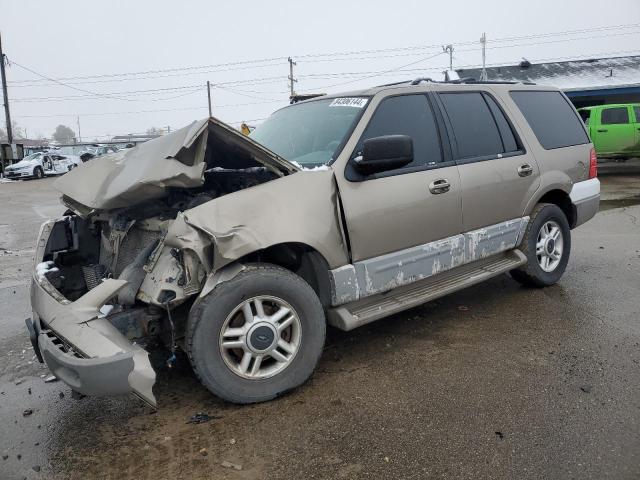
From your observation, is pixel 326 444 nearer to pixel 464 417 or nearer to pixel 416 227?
pixel 464 417

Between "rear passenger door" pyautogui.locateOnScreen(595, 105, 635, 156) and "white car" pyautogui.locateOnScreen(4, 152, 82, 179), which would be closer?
"rear passenger door" pyautogui.locateOnScreen(595, 105, 635, 156)

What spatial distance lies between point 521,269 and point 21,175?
3018 cm

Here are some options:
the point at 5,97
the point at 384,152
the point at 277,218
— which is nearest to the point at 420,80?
the point at 384,152

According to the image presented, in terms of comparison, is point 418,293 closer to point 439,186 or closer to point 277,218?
point 439,186

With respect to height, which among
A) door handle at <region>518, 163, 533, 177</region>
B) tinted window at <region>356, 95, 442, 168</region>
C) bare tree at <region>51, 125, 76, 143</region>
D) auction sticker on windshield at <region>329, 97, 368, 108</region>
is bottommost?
door handle at <region>518, 163, 533, 177</region>

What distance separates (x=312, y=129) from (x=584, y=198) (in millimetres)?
3028

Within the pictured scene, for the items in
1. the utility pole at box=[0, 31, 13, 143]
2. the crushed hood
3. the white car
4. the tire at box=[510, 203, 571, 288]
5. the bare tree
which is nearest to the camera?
the crushed hood

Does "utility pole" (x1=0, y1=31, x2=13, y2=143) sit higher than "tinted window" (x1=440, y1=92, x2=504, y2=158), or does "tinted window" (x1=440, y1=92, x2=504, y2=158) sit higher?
"utility pole" (x1=0, y1=31, x2=13, y2=143)

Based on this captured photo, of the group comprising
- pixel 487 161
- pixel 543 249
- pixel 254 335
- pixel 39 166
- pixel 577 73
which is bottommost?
pixel 254 335

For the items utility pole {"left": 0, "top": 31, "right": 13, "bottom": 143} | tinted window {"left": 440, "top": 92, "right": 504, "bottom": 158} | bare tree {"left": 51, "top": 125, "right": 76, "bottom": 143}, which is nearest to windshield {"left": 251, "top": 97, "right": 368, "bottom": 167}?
tinted window {"left": 440, "top": 92, "right": 504, "bottom": 158}

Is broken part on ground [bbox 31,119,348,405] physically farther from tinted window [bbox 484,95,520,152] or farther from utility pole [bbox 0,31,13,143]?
utility pole [bbox 0,31,13,143]

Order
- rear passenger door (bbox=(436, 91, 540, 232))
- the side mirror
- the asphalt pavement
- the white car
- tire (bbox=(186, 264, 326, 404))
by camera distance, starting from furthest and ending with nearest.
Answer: the white car → rear passenger door (bbox=(436, 91, 540, 232)) → the side mirror → tire (bbox=(186, 264, 326, 404)) → the asphalt pavement

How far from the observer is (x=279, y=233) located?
118 inches

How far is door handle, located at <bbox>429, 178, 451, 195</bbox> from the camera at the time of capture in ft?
12.3
